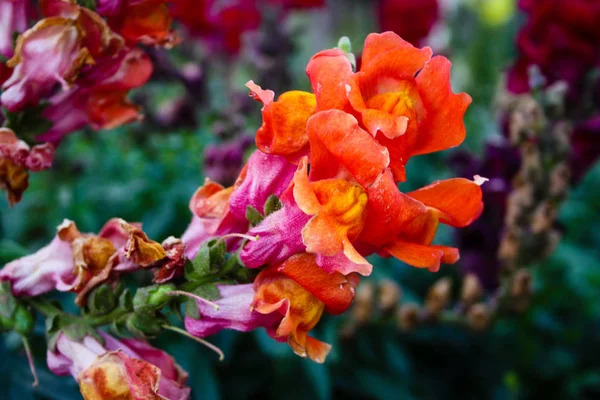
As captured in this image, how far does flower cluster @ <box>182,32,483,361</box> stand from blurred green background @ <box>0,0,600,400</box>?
0.56m

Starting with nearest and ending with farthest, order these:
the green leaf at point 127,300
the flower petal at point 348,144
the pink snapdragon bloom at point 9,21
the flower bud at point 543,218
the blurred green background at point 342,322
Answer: the flower petal at point 348,144
the green leaf at point 127,300
the pink snapdragon bloom at point 9,21
the flower bud at point 543,218
the blurred green background at point 342,322

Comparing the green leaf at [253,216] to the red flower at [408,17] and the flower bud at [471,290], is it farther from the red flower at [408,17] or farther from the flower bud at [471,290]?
the red flower at [408,17]

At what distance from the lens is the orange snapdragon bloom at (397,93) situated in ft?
1.59

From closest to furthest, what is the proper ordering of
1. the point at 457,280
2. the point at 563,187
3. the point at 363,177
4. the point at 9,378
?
the point at 363,177 → the point at 9,378 → the point at 563,187 → the point at 457,280

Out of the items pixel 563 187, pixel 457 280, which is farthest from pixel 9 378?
pixel 457 280

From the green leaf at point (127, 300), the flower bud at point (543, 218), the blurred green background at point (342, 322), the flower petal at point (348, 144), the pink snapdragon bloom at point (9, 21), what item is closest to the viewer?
the flower petal at point (348, 144)

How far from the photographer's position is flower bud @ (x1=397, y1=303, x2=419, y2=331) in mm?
1146

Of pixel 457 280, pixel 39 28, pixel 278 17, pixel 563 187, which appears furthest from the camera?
pixel 278 17

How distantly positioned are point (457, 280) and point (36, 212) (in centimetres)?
92

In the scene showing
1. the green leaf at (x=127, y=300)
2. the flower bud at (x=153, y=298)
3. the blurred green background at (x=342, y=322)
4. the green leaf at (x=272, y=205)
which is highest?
the green leaf at (x=272, y=205)

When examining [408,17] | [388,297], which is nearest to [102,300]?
[388,297]

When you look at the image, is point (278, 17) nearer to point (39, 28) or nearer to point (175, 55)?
point (175, 55)

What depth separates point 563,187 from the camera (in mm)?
1065

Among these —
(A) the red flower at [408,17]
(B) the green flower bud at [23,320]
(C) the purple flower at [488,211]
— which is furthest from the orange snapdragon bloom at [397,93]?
(A) the red flower at [408,17]
